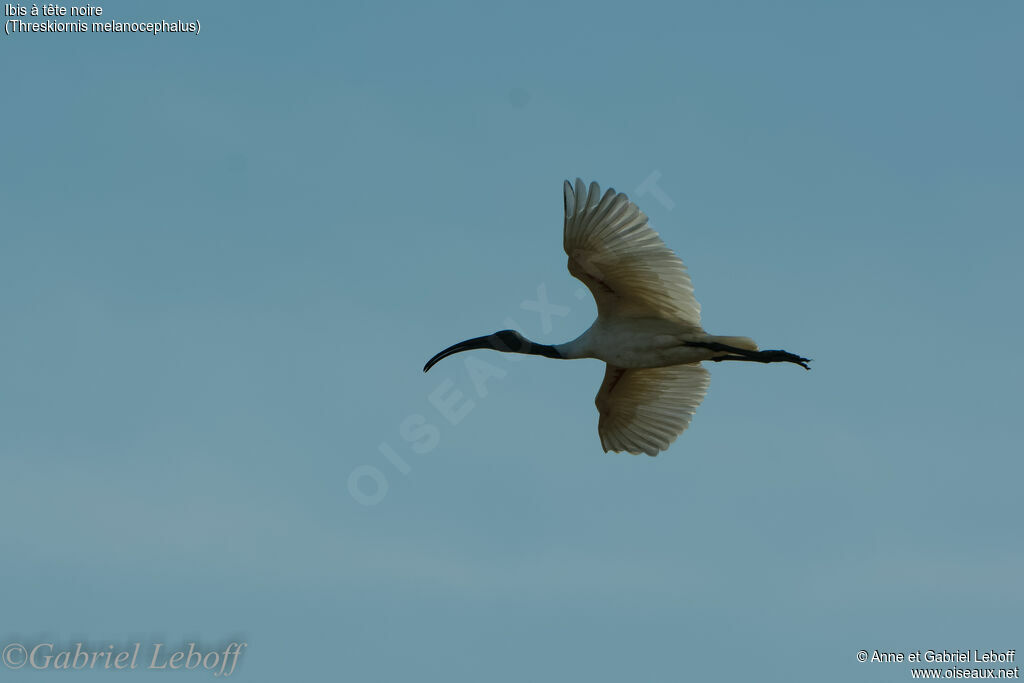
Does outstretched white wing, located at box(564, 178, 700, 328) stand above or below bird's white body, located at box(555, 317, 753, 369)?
above

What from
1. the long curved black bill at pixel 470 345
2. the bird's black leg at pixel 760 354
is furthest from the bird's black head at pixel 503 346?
the bird's black leg at pixel 760 354

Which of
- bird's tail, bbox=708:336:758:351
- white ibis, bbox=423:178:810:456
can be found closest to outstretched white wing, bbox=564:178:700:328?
white ibis, bbox=423:178:810:456

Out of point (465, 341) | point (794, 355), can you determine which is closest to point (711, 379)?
point (794, 355)

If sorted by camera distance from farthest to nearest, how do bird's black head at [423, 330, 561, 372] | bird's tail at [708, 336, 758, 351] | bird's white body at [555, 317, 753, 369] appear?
bird's black head at [423, 330, 561, 372] < bird's white body at [555, 317, 753, 369] < bird's tail at [708, 336, 758, 351]

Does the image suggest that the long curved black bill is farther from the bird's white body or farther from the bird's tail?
the bird's tail

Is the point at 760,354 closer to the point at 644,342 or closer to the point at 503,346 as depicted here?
the point at 644,342

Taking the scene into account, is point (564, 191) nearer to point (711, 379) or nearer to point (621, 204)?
point (621, 204)

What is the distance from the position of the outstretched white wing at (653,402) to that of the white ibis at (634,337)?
0.05 ft

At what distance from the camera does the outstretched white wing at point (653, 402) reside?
1828 centimetres

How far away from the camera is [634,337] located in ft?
54.9

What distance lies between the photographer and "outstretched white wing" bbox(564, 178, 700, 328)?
15266mm

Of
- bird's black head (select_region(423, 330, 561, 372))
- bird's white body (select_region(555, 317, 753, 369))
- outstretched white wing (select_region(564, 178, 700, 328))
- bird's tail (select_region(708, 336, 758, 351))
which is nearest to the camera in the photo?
outstretched white wing (select_region(564, 178, 700, 328))

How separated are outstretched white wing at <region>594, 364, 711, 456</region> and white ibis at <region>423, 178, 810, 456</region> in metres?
0.01

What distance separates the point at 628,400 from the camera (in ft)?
60.4
